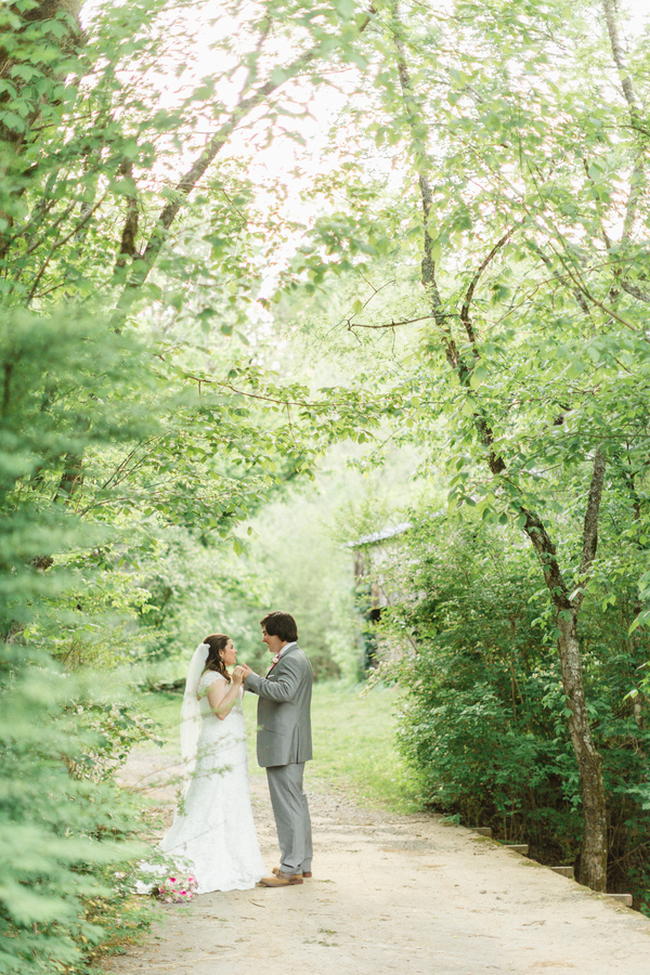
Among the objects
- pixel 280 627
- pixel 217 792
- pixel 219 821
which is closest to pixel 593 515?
pixel 280 627

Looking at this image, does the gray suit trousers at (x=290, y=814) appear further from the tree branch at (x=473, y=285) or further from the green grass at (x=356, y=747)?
the tree branch at (x=473, y=285)

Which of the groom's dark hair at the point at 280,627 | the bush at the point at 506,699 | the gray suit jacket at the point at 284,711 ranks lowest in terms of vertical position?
the bush at the point at 506,699

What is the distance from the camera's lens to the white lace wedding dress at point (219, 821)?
8430 millimetres

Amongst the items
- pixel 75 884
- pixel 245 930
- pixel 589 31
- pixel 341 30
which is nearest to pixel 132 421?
pixel 75 884

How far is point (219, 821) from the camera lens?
8.66 meters

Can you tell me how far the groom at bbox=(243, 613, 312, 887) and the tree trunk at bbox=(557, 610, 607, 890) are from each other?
9.79ft

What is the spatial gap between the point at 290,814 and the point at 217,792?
0.71 meters

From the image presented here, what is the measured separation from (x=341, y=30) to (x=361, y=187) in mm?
2550

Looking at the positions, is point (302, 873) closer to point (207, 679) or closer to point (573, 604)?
point (207, 679)

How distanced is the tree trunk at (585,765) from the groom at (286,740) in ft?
9.79

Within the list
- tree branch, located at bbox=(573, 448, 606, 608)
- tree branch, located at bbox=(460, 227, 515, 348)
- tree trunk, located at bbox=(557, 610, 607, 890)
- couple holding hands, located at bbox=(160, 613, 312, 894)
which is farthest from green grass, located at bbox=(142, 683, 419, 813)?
tree branch, located at bbox=(460, 227, 515, 348)

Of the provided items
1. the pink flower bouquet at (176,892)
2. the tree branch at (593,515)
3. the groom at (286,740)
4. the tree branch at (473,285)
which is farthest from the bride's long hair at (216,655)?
the tree branch at (593,515)

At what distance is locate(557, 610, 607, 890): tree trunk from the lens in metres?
10.2

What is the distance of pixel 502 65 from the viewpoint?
7965mm
